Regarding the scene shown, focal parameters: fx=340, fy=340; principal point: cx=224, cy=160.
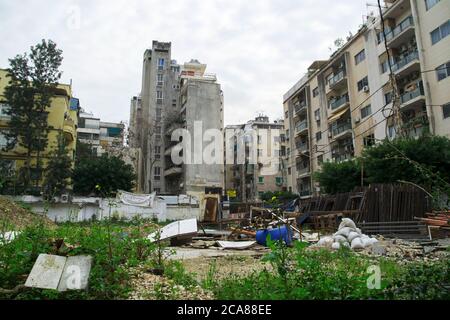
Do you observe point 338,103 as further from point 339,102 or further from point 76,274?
point 76,274

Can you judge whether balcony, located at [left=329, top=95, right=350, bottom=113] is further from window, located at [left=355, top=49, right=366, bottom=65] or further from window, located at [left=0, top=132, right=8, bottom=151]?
window, located at [left=0, top=132, right=8, bottom=151]

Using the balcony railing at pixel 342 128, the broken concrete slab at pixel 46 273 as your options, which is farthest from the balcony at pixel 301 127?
the broken concrete slab at pixel 46 273

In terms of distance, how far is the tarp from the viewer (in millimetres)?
23961

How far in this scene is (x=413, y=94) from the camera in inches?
893

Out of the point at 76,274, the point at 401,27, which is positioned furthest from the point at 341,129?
the point at 76,274

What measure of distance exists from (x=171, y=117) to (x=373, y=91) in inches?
1093

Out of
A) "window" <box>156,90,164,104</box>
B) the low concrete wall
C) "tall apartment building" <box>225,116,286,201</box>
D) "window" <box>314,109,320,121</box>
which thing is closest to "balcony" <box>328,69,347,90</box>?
"window" <box>314,109,320,121</box>

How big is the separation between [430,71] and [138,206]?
70.5 feet

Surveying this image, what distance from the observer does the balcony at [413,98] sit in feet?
72.4

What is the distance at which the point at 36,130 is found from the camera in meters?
29.3

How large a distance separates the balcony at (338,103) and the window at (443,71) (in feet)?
33.0

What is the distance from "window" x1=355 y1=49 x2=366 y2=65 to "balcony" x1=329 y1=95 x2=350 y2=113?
3232 mm
